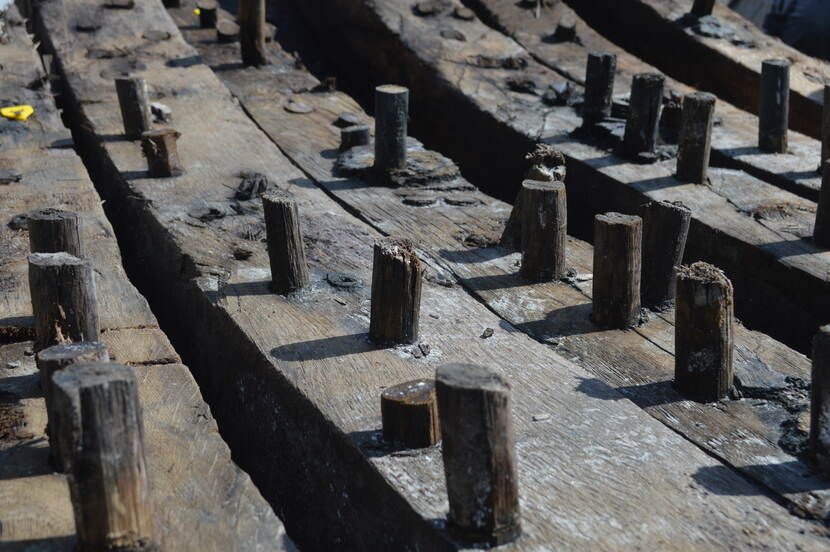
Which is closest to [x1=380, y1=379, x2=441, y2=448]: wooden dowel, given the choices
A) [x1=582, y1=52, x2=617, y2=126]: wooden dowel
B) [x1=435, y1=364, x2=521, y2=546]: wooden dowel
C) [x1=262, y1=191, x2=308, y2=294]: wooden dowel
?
[x1=435, y1=364, x2=521, y2=546]: wooden dowel

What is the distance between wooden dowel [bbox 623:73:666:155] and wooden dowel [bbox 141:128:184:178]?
3114 mm

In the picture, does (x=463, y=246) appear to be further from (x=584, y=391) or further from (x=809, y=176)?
(x=809, y=176)

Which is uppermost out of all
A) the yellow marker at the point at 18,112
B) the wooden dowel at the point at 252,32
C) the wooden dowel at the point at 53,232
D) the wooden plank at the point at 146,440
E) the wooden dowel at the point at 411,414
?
the wooden dowel at the point at 252,32

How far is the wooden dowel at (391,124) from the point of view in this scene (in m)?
6.52

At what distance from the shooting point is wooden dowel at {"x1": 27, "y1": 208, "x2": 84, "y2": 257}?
178 inches

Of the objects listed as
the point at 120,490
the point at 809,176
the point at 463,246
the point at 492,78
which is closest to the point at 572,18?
the point at 492,78

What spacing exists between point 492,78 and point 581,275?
11.7 feet

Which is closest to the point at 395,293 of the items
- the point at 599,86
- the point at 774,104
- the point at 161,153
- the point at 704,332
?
the point at 704,332

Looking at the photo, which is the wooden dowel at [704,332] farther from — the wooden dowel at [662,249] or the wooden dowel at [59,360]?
the wooden dowel at [59,360]

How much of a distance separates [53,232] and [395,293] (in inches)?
61.3

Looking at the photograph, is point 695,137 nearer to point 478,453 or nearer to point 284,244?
point 284,244

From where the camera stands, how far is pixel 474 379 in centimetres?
320

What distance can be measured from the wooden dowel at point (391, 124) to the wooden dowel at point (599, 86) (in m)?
1.76

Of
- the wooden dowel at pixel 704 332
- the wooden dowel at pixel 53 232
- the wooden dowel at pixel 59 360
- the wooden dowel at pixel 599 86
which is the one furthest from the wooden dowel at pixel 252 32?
the wooden dowel at pixel 59 360
